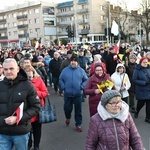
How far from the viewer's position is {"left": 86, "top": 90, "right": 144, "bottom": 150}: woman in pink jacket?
2896mm

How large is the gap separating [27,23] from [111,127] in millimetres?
77743

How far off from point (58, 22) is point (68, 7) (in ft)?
17.7

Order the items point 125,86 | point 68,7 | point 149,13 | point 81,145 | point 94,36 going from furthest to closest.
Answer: point 68,7 → point 94,36 → point 149,13 → point 125,86 → point 81,145

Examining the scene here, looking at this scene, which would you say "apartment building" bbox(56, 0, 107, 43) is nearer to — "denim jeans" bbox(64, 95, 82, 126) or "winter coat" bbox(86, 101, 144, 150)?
"denim jeans" bbox(64, 95, 82, 126)

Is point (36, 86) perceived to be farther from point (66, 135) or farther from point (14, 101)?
point (66, 135)

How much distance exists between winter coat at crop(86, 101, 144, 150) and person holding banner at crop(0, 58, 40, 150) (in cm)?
91

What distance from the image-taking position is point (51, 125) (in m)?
6.70

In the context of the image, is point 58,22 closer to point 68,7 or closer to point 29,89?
point 68,7

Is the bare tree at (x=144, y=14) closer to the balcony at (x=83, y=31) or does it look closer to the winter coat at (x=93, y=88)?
the balcony at (x=83, y=31)

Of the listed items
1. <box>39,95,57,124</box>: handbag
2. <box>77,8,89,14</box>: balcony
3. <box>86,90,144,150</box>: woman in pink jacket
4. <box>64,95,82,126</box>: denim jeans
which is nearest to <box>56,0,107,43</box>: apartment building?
<box>77,8,89,14</box>: balcony

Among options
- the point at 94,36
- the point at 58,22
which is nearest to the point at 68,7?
the point at 58,22

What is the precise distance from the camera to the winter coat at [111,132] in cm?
289

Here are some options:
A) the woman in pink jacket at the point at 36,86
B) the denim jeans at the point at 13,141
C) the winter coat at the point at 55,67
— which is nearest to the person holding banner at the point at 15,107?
the denim jeans at the point at 13,141

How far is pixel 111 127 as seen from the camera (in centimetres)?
290
